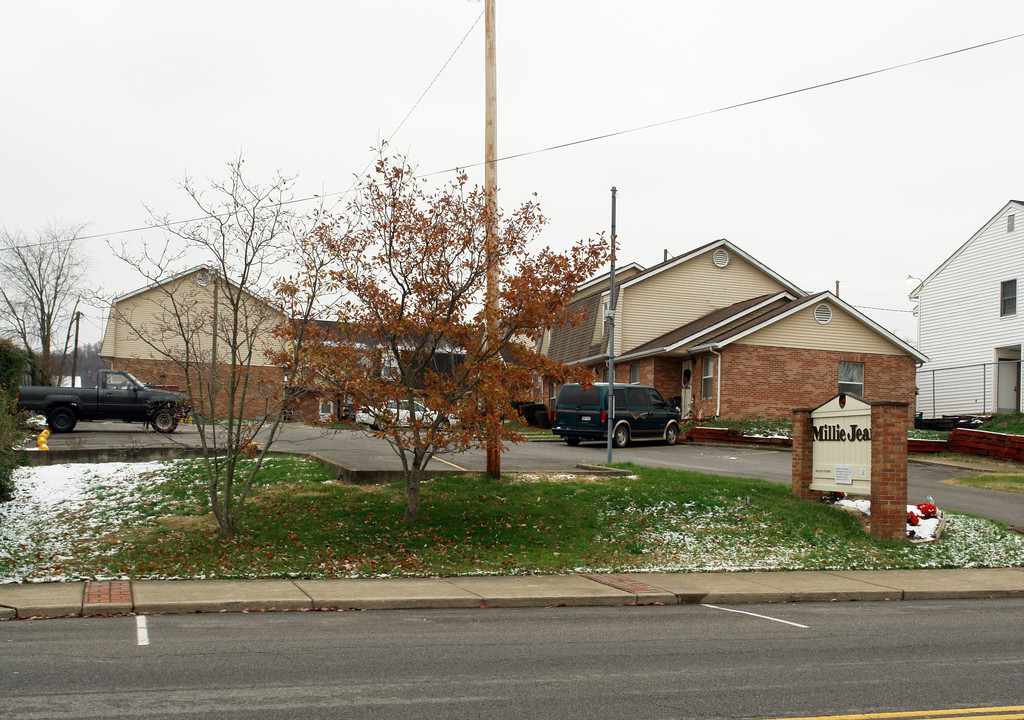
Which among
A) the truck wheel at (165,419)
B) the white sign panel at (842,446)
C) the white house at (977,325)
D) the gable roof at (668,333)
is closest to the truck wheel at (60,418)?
the truck wheel at (165,419)

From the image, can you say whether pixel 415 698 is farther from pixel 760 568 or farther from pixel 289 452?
pixel 289 452

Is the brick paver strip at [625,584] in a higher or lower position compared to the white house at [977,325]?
lower

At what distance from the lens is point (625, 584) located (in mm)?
11648

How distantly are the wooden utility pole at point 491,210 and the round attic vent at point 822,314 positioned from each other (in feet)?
72.0

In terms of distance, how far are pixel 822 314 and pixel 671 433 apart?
8.95 metres

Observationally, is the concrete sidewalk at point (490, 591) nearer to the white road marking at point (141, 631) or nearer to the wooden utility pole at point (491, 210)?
the white road marking at point (141, 631)

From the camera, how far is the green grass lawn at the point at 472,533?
472 inches

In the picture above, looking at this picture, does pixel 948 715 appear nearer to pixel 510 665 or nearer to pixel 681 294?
pixel 510 665

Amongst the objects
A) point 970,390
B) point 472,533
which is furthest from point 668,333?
point 472,533

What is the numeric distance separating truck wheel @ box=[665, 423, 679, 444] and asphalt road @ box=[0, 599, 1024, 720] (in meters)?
19.5

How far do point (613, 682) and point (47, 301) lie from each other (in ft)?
203

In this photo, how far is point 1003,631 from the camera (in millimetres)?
9305

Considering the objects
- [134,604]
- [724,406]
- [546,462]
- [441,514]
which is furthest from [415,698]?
[724,406]

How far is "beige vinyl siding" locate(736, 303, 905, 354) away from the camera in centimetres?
3381
